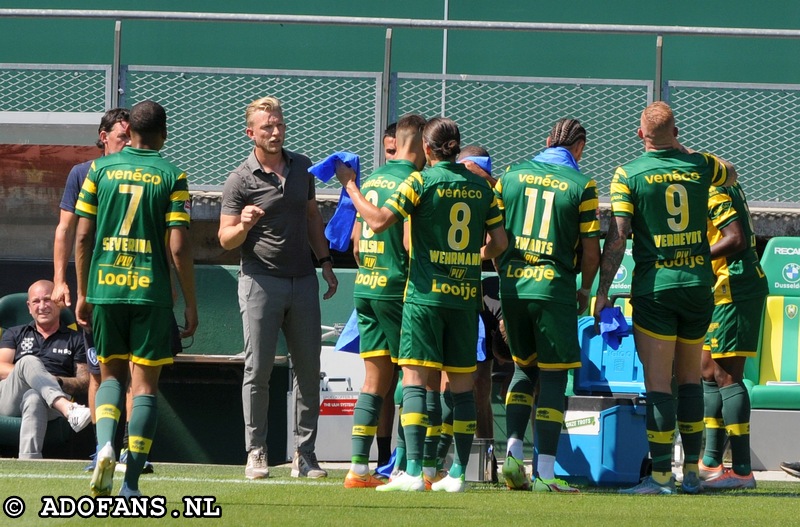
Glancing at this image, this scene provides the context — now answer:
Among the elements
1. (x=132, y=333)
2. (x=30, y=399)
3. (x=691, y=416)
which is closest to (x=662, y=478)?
(x=691, y=416)

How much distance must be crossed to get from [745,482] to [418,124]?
2659mm

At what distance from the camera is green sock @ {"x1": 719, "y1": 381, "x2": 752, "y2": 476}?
7098 mm

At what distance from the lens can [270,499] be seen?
5.86 m

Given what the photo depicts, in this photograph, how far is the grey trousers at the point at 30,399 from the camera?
8.51 m

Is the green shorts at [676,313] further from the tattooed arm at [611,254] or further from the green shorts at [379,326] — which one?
the green shorts at [379,326]

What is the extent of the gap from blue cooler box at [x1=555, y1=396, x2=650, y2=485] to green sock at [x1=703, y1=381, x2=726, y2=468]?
357 millimetres

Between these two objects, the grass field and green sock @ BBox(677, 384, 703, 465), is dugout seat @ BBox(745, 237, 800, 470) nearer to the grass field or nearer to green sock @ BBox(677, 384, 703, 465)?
the grass field

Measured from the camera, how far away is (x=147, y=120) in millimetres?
5781

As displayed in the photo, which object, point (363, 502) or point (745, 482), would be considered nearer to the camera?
point (363, 502)

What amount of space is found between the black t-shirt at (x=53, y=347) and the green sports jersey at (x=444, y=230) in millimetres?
3448

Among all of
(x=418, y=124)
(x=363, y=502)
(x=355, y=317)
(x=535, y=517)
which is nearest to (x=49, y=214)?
(x=355, y=317)

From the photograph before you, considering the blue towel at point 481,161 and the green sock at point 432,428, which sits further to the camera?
the blue towel at point 481,161

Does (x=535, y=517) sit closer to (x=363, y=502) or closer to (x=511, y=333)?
(x=363, y=502)

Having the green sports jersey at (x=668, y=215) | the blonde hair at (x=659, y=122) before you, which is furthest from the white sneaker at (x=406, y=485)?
the blonde hair at (x=659, y=122)
